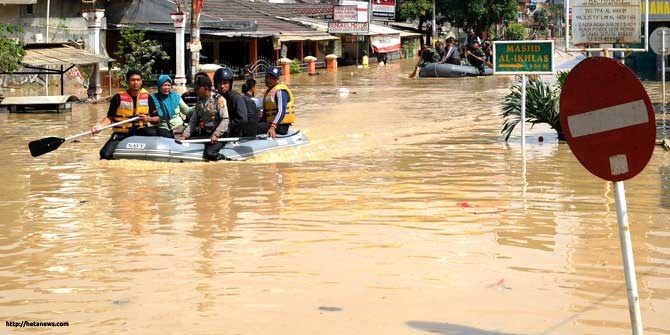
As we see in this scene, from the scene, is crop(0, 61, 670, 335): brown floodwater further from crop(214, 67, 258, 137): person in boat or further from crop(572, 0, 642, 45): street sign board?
crop(572, 0, 642, 45): street sign board

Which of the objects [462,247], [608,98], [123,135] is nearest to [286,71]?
[123,135]

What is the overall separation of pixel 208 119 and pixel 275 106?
1.29m

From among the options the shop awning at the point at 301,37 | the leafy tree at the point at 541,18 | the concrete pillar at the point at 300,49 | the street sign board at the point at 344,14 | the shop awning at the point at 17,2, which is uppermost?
the leafy tree at the point at 541,18

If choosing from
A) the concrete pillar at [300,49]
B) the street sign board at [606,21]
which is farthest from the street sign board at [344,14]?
the street sign board at [606,21]

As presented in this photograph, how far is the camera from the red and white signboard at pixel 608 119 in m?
5.29

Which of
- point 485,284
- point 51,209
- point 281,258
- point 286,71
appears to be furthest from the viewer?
point 286,71

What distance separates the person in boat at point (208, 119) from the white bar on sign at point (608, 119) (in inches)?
396

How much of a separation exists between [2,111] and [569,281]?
21.4 m

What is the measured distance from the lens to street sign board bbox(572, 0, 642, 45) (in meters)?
16.3

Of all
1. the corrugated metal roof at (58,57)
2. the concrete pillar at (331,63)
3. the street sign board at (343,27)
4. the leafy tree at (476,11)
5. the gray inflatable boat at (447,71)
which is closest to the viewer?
the corrugated metal roof at (58,57)

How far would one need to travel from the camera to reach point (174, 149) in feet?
50.5

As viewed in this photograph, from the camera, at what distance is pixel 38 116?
2548cm

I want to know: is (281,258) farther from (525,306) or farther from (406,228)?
(525,306)

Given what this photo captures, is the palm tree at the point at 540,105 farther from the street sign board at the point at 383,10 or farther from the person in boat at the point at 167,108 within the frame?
the street sign board at the point at 383,10
